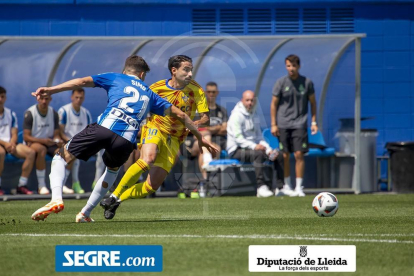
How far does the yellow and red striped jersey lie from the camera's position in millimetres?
9211

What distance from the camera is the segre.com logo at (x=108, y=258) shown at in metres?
5.04

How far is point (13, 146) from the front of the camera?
13875 mm

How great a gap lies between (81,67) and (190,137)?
7.88 ft

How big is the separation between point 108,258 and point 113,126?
8.59 ft

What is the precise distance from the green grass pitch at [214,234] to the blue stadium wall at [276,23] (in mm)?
7399

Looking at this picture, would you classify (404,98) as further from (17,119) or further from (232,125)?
(17,119)

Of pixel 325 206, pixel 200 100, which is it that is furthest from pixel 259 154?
pixel 325 206

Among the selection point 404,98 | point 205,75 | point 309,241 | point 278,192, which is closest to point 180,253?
point 309,241

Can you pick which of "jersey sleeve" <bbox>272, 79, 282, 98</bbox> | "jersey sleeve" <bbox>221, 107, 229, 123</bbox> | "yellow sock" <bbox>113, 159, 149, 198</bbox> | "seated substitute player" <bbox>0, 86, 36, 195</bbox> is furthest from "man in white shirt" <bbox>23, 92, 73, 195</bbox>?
"yellow sock" <bbox>113, 159, 149, 198</bbox>

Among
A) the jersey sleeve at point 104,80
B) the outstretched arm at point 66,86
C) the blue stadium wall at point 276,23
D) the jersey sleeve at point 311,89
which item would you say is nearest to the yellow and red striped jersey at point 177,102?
the jersey sleeve at point 104,80

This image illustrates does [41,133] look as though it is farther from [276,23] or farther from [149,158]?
[276,23]

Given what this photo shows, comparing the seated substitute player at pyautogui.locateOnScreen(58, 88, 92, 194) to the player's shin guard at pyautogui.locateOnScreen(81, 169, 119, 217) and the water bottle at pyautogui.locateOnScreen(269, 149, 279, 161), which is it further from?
the player's shin guard at pyautogui.locateOnScreen(81, 169, 119, 217)

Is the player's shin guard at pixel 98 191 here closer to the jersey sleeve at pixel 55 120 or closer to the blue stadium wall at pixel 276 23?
the jersey sleeve at pixel 55 120

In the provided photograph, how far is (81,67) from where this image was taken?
15.0 meters
